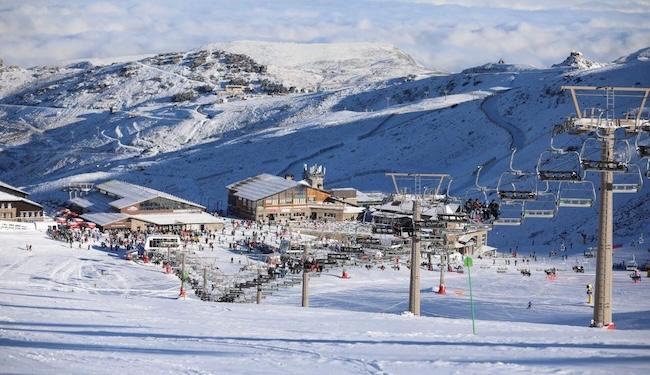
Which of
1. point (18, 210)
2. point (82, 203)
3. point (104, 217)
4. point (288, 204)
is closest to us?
point (18, 210)

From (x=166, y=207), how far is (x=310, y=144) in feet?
161

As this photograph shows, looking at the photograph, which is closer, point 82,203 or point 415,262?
point 415,262

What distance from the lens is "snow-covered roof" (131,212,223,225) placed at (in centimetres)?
6450

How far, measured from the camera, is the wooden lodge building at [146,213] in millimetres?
64250

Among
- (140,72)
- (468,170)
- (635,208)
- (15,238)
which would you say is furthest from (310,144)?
(140,72)

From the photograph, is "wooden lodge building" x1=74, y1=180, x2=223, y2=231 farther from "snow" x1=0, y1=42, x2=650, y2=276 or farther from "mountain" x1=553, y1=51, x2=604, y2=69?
"mountain" x1=553, y1=51, x2=604, y2=69

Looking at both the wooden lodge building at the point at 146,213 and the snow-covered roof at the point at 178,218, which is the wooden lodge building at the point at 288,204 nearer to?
the wooden lodge building at the point at 146,213

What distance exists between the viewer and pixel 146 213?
66.2m

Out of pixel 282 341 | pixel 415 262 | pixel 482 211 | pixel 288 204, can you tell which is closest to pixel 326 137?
pixel 288 204

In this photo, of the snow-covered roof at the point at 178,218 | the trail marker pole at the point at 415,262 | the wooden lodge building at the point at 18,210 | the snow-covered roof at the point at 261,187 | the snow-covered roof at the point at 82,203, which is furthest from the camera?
the snow-covered roof at the point at 261,187

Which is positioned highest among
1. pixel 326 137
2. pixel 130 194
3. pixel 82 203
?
pixel 326 137

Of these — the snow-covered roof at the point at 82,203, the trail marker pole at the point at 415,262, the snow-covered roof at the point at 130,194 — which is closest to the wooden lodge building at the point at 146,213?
the snow-covered roof at the point at 130,194

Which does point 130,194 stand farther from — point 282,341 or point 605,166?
point 282,341

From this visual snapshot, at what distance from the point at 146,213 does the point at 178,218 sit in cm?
243
